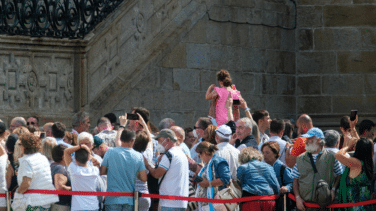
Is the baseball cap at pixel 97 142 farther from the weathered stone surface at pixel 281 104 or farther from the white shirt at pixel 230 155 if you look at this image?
the weathered stone surface at pixel 281 104

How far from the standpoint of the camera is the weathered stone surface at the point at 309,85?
18422mm

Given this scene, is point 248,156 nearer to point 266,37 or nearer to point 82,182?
point 82,182

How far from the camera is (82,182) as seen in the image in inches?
372

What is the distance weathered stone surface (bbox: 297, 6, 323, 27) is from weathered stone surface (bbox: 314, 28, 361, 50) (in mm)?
211

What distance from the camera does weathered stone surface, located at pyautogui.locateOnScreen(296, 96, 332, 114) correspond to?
1833 centimetres

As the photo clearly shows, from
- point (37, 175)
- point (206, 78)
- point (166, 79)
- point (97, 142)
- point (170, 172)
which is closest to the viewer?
point (37, 175)

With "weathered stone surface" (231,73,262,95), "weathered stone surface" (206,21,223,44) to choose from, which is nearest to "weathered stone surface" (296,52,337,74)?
"weathered stone surface" (231,73,262,95)

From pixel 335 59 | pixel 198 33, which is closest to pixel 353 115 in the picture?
pixel 198 33

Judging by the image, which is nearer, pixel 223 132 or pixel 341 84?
pixel 223 132

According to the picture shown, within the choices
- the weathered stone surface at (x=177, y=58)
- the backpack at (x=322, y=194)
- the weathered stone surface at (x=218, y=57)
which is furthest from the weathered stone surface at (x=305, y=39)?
the backpack at (x=322, y=194)

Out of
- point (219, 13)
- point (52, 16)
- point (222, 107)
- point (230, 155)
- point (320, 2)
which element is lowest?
point (230, 155)

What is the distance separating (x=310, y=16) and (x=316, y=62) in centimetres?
110

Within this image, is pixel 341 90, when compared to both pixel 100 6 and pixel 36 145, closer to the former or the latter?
pixel 100 6

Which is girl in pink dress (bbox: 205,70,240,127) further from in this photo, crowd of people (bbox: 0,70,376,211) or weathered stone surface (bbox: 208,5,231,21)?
weathered stone surface (bbox: 208,5,231,21)
